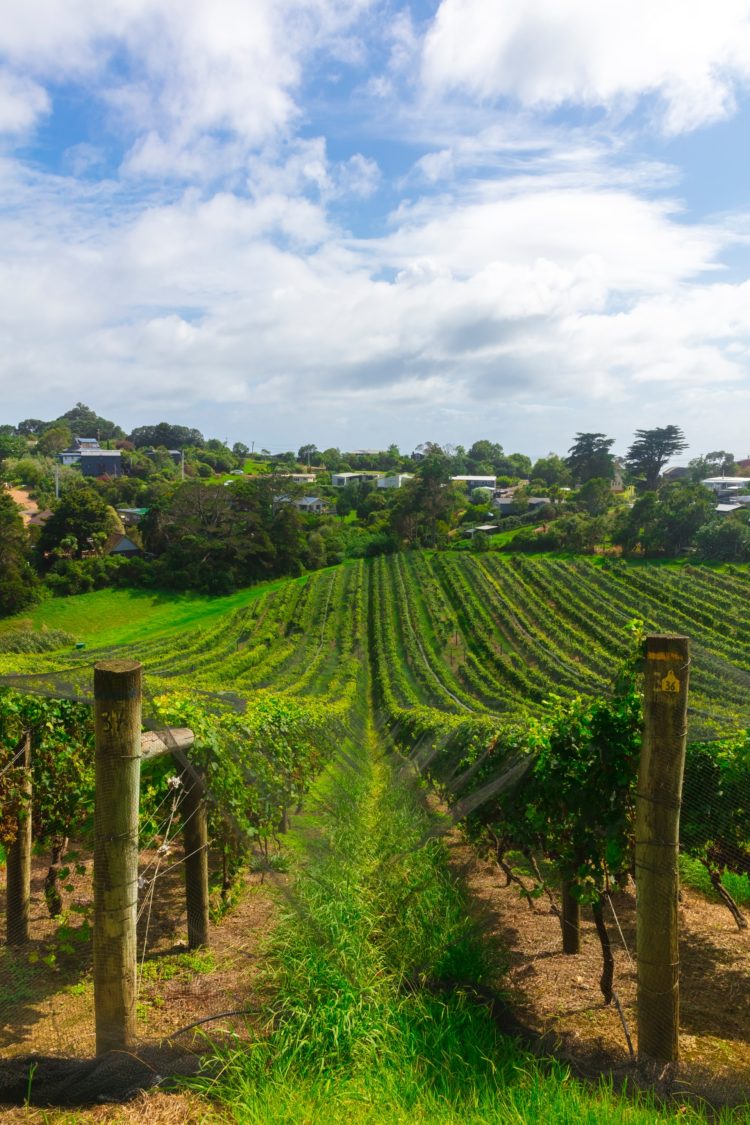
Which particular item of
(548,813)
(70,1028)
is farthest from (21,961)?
(548,813)

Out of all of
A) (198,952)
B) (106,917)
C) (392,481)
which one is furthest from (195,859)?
(392,481)

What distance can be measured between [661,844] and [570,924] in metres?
2.08

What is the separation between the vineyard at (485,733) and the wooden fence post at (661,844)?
14.2 inches

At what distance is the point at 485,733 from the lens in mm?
7824

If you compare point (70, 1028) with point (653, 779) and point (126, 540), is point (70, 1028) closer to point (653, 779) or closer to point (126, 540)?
point (653, 779)

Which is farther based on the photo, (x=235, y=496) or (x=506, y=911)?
(x=235, y=496)

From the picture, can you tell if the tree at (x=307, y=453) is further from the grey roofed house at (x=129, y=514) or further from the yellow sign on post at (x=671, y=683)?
the yellow sign on post at (x=671, y=683)

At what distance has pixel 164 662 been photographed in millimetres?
30641

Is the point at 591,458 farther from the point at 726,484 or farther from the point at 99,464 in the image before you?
the point at 99,464

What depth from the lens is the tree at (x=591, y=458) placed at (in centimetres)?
8931

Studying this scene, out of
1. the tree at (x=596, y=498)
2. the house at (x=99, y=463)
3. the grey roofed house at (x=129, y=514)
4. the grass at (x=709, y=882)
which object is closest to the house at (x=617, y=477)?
the tree at (x=596, y=498)

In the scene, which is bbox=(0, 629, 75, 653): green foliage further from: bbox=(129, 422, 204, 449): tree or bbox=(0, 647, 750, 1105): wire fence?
bbox=(129, 422, 204, 449): tree

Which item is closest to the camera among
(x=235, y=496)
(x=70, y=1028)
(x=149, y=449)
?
(x=70, y=1028)

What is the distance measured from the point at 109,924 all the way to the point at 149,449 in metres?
131
